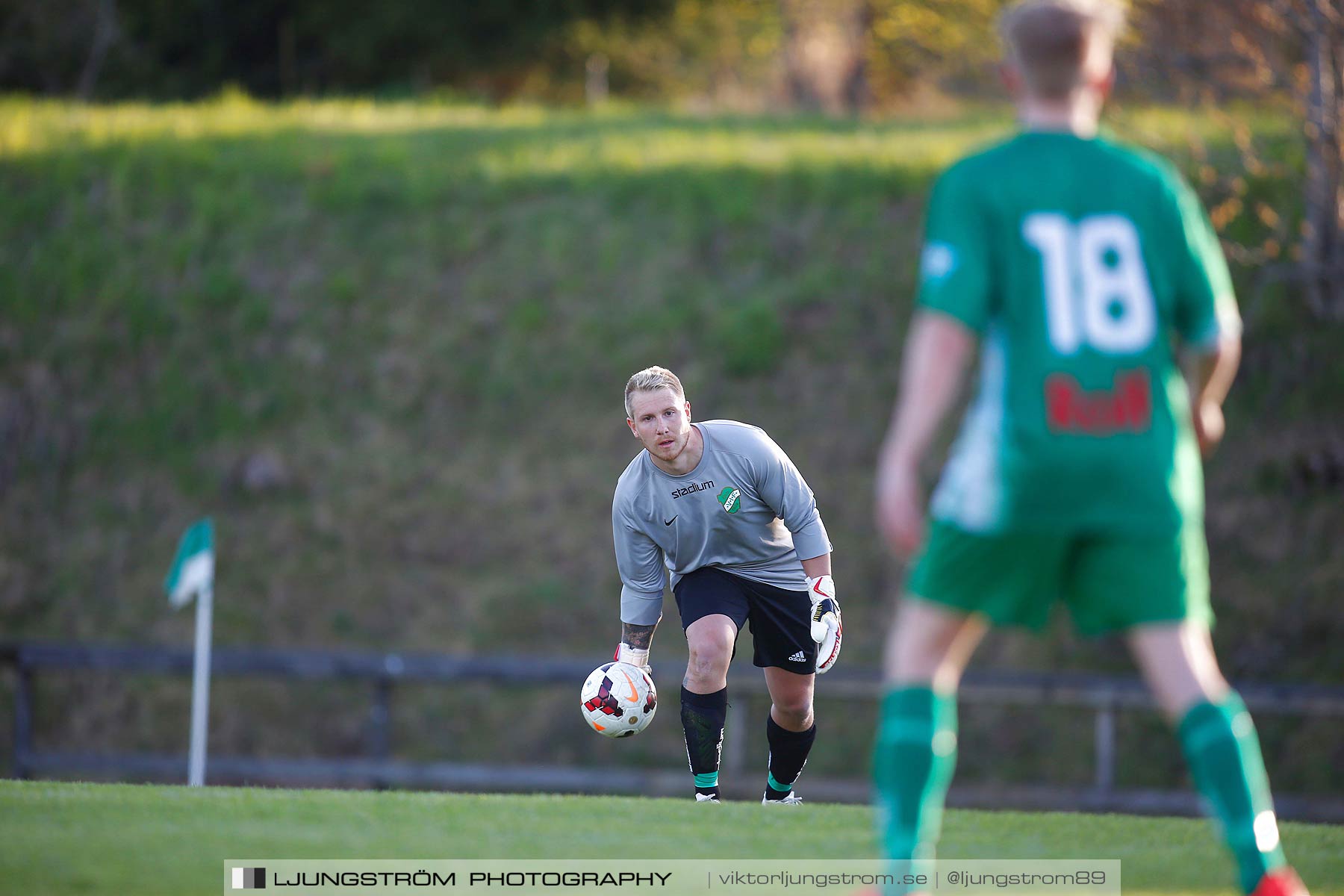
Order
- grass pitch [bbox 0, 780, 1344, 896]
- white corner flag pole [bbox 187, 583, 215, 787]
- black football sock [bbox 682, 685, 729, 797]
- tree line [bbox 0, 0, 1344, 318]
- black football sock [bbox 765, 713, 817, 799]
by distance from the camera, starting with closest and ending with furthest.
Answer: grass pitch [bbox 0, 780, 1344, 896] < black football sock [bbox 682, 685, 729, 797] < black football sock [bbox 765, 713, 817, 799] < white corner flag pole [bbox 187, 583, 215, 787] < tree line [bbox 0, 0, 1344, 318]

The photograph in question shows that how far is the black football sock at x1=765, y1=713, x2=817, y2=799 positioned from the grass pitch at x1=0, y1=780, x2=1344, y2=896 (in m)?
0.86

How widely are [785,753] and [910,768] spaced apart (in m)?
3.36

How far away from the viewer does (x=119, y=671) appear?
12.4m

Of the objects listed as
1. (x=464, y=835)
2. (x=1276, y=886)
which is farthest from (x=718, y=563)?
(x=1276, y=886)

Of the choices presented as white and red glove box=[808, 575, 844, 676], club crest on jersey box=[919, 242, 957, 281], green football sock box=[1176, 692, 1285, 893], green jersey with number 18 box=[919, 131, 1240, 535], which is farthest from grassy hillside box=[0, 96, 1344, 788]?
club crest on jersey box=[919, 242, 957, 281]

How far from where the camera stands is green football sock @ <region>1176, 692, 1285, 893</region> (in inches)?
116

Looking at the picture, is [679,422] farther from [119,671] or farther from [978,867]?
[119,671]

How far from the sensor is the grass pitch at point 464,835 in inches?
146

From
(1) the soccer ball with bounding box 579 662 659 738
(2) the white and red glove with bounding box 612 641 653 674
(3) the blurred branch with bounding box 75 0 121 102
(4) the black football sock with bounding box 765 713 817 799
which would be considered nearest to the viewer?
(1) the soccer ball with bounding box 579 662 659 738

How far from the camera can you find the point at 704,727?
6.06 metres

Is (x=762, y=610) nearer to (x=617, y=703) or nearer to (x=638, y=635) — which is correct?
(x=638, y=635)

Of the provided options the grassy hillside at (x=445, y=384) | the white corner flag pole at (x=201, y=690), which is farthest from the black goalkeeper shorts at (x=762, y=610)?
the grassy hillside at (x=445, y=384)

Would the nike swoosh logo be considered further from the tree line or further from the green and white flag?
the tree line

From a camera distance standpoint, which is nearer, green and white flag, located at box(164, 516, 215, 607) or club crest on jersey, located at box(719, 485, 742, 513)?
club crest on jersey, located at box(719, 485, 742, 513)
